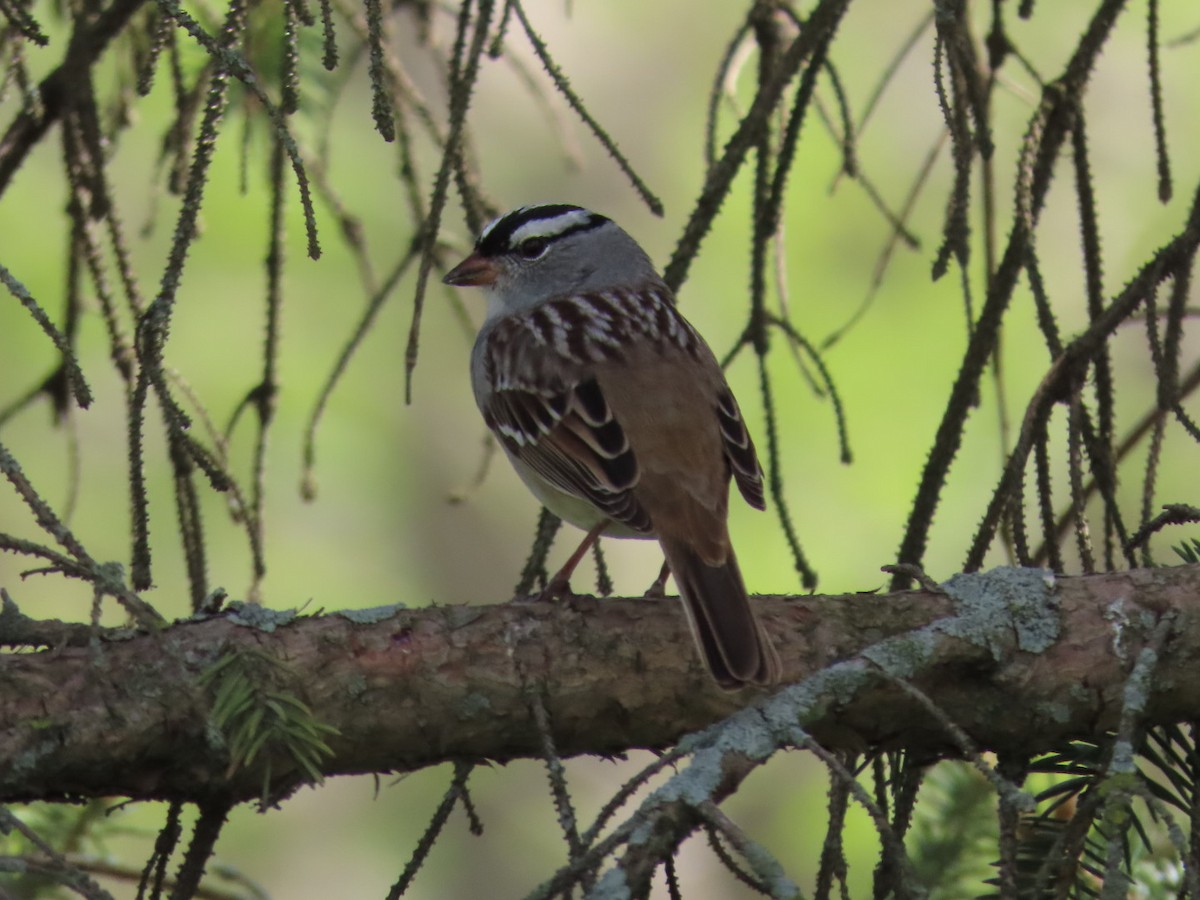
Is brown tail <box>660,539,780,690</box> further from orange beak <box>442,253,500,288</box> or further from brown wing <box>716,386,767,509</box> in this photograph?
orange beak <box>442,253,500,288</box>

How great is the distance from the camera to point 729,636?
7.23 ft

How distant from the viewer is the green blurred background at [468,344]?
552 cm

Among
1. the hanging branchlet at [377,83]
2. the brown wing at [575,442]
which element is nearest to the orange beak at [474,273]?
the brown wing at [575,442]

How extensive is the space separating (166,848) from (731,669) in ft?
2.56

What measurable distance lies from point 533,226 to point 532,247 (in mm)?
58

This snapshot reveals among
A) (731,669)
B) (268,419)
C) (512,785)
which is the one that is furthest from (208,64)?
(512,785)

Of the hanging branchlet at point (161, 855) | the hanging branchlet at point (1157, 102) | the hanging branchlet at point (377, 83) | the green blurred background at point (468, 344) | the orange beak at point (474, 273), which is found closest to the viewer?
the hanging branchlet at point (377, 83)

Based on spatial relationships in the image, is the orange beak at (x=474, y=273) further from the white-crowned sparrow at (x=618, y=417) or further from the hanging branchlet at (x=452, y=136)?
the hanging branchlet at (x=452, y=136)

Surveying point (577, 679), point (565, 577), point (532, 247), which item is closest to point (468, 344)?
point (532, 247)

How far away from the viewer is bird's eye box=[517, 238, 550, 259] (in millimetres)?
4121

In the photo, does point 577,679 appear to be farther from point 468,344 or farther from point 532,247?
point 468,344

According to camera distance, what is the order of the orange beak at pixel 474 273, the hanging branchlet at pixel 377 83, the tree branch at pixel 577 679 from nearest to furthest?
the hanging branchlet at pixel 377 83 → the tree branch at pixel 577 679 → the orange beak at pixel 474 273

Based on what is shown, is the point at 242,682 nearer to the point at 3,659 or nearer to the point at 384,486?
the point at 3,659

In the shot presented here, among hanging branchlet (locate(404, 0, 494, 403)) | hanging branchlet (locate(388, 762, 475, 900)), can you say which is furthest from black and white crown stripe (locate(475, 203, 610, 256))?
hanging branchlet (locate(388, 762, 475, 900))
